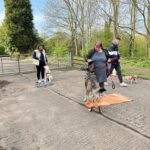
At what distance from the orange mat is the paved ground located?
22 centimetres

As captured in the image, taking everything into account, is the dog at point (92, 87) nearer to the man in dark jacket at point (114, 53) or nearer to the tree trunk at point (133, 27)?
the man in dark jacket at point (114, 53)

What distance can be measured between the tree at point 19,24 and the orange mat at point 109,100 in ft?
78.7

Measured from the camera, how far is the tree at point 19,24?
1266 inches

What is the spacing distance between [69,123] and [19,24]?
2660 cm

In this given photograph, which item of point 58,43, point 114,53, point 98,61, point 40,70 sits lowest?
point 40,70

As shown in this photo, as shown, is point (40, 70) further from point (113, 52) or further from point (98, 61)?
point (98, 61)

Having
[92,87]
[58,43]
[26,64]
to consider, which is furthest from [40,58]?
[58,43]

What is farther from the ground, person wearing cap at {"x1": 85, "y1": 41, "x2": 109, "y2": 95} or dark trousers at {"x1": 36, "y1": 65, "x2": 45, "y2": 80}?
person wearing cap at {"x1": 85, "y1": 41, "x2": 109, "y2": 95}

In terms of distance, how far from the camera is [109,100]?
8.90m

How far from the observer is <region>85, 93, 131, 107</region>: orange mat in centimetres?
806

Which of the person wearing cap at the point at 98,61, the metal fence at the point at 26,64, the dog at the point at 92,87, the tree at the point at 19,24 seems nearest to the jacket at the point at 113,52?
the person wearing cap at the point at 98,61

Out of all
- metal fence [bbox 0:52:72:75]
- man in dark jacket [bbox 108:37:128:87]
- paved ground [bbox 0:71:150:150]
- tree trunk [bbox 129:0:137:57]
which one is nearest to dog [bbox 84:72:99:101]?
paved ground [bbox 0:71:150:150]

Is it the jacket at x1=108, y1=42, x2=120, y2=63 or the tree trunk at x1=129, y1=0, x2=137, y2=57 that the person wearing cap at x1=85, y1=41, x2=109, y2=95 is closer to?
the jacket at x1=108, y1=42, x2=120, y2=63

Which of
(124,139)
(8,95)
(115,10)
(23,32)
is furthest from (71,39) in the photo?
(124,139)
